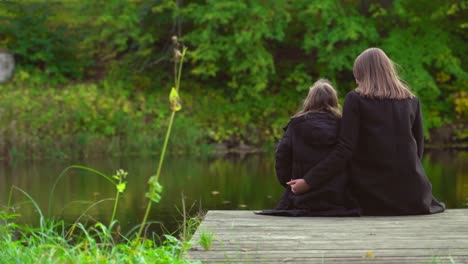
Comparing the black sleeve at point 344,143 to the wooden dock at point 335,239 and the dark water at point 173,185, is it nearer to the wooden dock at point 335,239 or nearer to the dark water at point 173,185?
the wooden dock at point 335,239

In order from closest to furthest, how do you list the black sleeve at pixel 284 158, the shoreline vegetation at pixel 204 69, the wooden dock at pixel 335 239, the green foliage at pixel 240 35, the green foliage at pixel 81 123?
the wooden dock at pixel 335 239 → the black sleeve at pixel 284 158 → the green foliage at pixel 81 123 → the shoreline vegetation at pixel 204 69 → the green foliage at pixel 240 35

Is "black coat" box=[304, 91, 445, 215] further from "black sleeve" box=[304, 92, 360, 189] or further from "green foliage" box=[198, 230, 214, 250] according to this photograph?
"green foliage" box=[198, 230, 214, 250]

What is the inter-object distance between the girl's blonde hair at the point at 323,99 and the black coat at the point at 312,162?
6cm

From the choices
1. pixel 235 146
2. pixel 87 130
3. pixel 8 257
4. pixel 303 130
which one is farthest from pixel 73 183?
pixel 8 257

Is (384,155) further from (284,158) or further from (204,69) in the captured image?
(204,69)

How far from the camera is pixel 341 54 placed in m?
18.8

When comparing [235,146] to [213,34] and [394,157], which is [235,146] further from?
[394,157]

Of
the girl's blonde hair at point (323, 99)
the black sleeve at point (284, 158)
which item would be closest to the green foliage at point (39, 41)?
the black sleeve at point (284, 158)

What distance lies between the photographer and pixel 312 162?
19.4 ft

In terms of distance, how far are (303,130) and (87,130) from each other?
13157mm

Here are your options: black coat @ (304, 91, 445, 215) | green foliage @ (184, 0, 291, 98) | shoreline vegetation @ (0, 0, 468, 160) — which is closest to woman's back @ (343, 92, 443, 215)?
black coat @ (304, 91, 445, 215)

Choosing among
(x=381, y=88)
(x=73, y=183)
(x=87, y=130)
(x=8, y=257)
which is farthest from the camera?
(x=87, y=130)

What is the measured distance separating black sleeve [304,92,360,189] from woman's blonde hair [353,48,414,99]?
0.10m

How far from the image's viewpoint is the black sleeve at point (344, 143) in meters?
5.64
